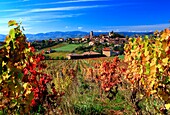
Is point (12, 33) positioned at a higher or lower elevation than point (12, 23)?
lower

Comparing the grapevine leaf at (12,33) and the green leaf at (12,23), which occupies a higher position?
the green leaf at (12,23)

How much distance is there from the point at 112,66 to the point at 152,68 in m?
8.44

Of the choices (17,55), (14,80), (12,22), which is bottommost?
(14,80)

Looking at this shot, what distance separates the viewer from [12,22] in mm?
4746

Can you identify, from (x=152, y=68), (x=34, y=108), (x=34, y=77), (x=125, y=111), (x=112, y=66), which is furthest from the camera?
(x=112, y=66)

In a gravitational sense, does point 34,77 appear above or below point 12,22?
below

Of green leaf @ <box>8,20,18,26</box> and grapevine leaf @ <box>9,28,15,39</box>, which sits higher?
green leaf @ <box>8,20,18,26</box>

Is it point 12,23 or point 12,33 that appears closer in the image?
point 12,33

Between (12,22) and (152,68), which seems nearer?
(12,22)

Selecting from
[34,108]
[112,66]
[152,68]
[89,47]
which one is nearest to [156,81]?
[152,68]

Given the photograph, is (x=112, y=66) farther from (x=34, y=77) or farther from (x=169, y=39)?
(x=169, y=39)

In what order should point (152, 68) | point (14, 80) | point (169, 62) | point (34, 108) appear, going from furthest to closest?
1. point (34, 108)
2. point (152, 68)
3. point (169, 62)
4. point (14, 80)

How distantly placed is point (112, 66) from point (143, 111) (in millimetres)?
5070

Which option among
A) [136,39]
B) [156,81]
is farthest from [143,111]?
[156,81]
